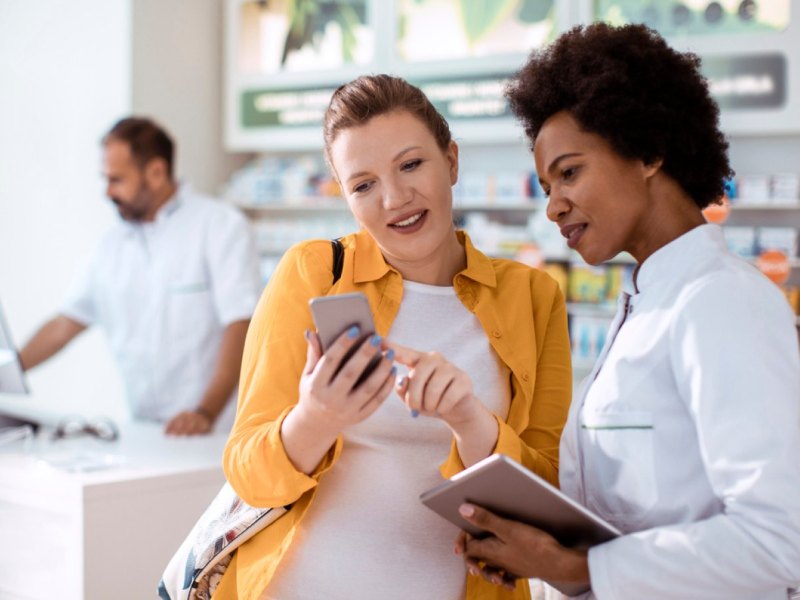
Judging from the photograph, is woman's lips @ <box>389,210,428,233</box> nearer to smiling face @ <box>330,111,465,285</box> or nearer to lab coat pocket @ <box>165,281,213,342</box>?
smiling face @ <box>330,111,465,285</box>

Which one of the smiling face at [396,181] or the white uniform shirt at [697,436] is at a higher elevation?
the smiling face at [396,181]

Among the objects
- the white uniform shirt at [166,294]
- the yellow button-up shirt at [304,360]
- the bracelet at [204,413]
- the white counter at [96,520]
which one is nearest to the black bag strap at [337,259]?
the yellow button-up shirt at [304,360]

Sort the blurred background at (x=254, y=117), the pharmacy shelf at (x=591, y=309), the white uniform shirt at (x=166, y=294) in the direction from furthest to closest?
1. the blurred background at (x=254, y=117)
2. the pharmacy shelf at (x=591, y=309)
3. the white uniform shirt at (x=166, y=294)

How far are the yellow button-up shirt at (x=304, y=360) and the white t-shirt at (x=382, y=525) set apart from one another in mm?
40

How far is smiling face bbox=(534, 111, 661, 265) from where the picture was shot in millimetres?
1312

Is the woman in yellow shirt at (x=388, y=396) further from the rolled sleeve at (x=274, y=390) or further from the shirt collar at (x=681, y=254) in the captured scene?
the shirt collar at (x=681, y=254)

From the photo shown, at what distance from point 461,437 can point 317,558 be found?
328mm

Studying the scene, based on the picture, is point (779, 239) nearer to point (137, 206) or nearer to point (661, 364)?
point (137, 206)

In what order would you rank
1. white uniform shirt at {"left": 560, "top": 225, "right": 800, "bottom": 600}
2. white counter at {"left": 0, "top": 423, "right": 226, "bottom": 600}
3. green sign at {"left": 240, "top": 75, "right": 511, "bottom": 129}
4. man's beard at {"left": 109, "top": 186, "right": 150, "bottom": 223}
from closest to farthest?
white uniform shirt at {"left": 560, "top": 225, "right": 800, "bottom": 600}
white counter at {"left": 0, "top": 423, "right": 226, "bottom": 600}
man's beard at {"left": 109, "top": 186, "right": 150, "bottom": 223}
green sign at {"left": 240, "top": 75, "right": 511, "bottom": 129}

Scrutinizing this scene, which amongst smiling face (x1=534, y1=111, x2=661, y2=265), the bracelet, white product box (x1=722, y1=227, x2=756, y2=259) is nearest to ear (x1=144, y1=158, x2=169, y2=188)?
the bracelet

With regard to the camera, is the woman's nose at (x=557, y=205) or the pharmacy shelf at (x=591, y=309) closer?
A: the woman's nose at (x=557, y=205)

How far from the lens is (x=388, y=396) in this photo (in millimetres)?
1442

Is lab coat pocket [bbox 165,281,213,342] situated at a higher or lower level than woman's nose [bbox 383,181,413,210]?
lower

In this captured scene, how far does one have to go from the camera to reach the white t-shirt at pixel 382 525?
147 cm
